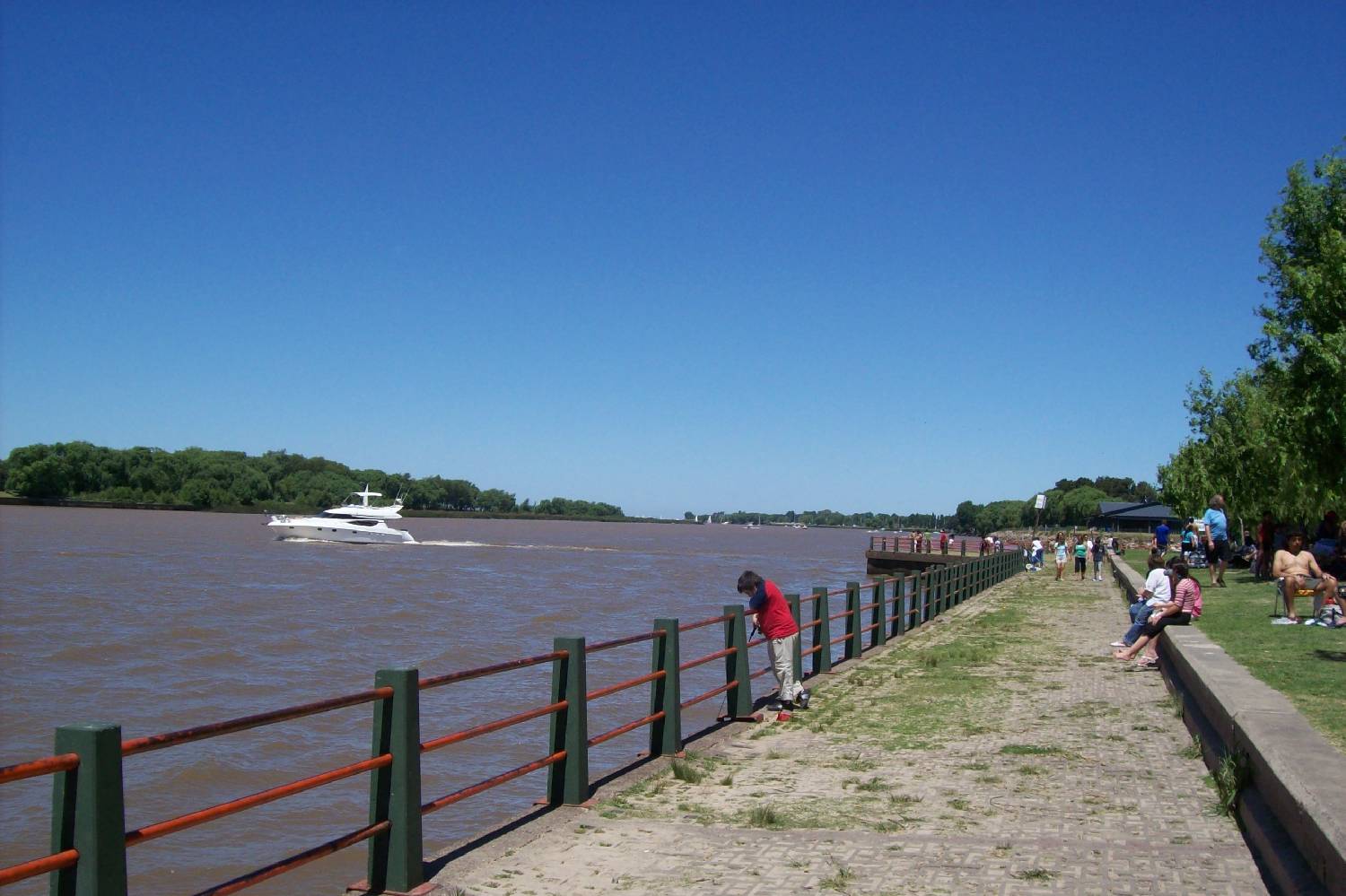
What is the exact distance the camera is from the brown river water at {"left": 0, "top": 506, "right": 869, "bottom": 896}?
1167 centimetres

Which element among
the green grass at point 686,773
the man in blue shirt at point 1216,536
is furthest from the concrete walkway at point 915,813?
the man in blue shirt at point 1216,536

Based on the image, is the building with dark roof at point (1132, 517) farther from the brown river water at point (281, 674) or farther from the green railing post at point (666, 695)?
the green railing post at point (666, 695)

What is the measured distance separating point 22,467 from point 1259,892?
159m

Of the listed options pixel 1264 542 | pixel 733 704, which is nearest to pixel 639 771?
pixel 733 704

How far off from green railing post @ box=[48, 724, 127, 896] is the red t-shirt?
26.5 ft

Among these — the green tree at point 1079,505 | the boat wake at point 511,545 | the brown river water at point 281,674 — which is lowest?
the brown river water at point 281,674

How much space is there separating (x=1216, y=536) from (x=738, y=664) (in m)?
15.4

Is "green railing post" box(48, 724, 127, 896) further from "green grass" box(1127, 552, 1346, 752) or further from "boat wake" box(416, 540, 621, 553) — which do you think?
"boat wake" box(416, 540, 621, 553)

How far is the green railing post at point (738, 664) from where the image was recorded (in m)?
11.1

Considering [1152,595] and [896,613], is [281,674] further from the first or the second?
[1152,595]

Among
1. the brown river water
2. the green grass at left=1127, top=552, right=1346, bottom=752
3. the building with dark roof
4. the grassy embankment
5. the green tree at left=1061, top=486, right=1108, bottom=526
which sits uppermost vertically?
the green tree at left=1061, top=486, right=1108, bottom=526

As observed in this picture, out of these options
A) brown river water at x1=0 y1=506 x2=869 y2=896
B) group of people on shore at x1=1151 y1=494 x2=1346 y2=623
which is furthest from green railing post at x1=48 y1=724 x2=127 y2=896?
group of people on shore at x1=1151 y1=494 x2=1346 y2=623

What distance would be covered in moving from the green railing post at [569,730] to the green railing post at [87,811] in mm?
3710

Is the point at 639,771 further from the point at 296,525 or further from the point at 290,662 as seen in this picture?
the point at 296,525
